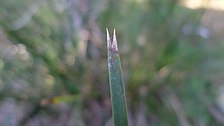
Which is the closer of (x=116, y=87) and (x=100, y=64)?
(x=116, y=87)

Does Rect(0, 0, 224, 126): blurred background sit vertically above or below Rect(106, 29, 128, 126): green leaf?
above

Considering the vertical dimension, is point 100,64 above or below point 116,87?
above

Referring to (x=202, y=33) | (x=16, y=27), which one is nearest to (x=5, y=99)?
(x=16, y=27)

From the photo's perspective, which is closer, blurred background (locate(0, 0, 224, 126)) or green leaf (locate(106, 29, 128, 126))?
green leaf (locate(106, 29, 128, 126))

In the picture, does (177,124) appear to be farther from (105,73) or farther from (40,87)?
(40,87)
